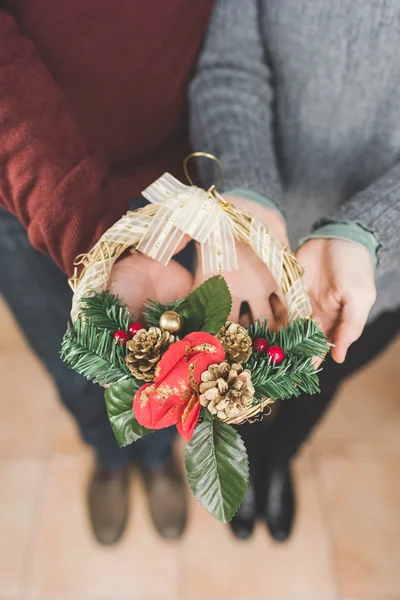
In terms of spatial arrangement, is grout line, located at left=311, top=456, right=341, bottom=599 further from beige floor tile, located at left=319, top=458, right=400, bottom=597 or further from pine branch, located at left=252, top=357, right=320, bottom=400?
pine branch, located at left=252, top=357, right=320, bottom=400

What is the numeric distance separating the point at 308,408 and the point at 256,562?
392 mm

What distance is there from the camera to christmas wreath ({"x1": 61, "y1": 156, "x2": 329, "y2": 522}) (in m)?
0.46

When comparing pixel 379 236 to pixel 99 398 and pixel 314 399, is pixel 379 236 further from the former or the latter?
pixel 99 398

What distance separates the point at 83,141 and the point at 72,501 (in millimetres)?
856

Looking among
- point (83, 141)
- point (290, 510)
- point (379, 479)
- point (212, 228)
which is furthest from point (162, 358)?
point (379, 479)

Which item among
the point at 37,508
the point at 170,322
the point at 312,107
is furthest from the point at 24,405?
the point at 312,107

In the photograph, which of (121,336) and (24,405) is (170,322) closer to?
(121,336)

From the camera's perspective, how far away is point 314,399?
883 millimetres

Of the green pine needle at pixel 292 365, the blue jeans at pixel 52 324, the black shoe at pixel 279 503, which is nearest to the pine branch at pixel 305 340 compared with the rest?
the green pine needle at pixel 292 365

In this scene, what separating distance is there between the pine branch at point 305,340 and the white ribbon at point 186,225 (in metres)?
0.11

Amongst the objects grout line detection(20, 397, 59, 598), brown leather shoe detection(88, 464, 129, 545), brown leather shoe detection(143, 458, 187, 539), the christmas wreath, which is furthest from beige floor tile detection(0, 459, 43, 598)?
the christmas wreath

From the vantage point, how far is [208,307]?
1.72ft

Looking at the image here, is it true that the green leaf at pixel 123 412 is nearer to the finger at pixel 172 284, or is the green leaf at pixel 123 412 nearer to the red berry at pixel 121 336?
the red berry at pixel 121 336

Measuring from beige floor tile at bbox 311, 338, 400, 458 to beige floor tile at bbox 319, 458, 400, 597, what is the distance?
37 mm
